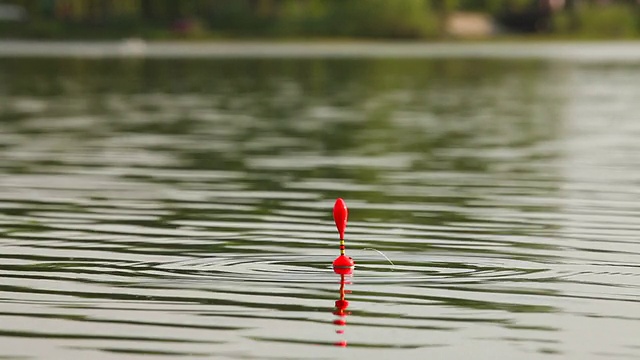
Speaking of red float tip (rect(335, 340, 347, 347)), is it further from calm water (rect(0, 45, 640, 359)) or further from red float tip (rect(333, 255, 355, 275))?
red float tip (rect(333, 255, 355, 275))

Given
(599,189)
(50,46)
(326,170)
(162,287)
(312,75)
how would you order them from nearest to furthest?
1. (162,287)
2. (599,189)
3. (326,170)
4. (312,75)
5. (50,46)

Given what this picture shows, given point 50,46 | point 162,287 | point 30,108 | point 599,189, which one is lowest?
point 50,46

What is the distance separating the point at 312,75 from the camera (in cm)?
6425

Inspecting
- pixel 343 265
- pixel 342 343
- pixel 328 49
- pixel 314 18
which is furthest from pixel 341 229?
pixel 314 18

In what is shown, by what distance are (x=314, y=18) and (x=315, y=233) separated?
106499 mm

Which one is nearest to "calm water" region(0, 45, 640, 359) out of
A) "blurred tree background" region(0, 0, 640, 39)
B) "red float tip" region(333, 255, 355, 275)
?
"red float tip" region(333, 255, 355, 275)

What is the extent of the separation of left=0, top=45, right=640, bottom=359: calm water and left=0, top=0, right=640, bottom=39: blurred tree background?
76952 millimetres

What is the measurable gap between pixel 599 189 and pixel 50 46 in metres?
82.5

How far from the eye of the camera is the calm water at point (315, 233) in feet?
38.4

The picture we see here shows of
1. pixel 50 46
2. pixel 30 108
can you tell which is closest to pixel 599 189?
pixel 30 108

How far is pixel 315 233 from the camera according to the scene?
1739 cm

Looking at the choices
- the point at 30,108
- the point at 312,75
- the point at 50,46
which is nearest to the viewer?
the point at 30,108

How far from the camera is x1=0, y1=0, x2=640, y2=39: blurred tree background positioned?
119 meters

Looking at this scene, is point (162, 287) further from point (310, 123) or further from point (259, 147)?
point (310, 123)
